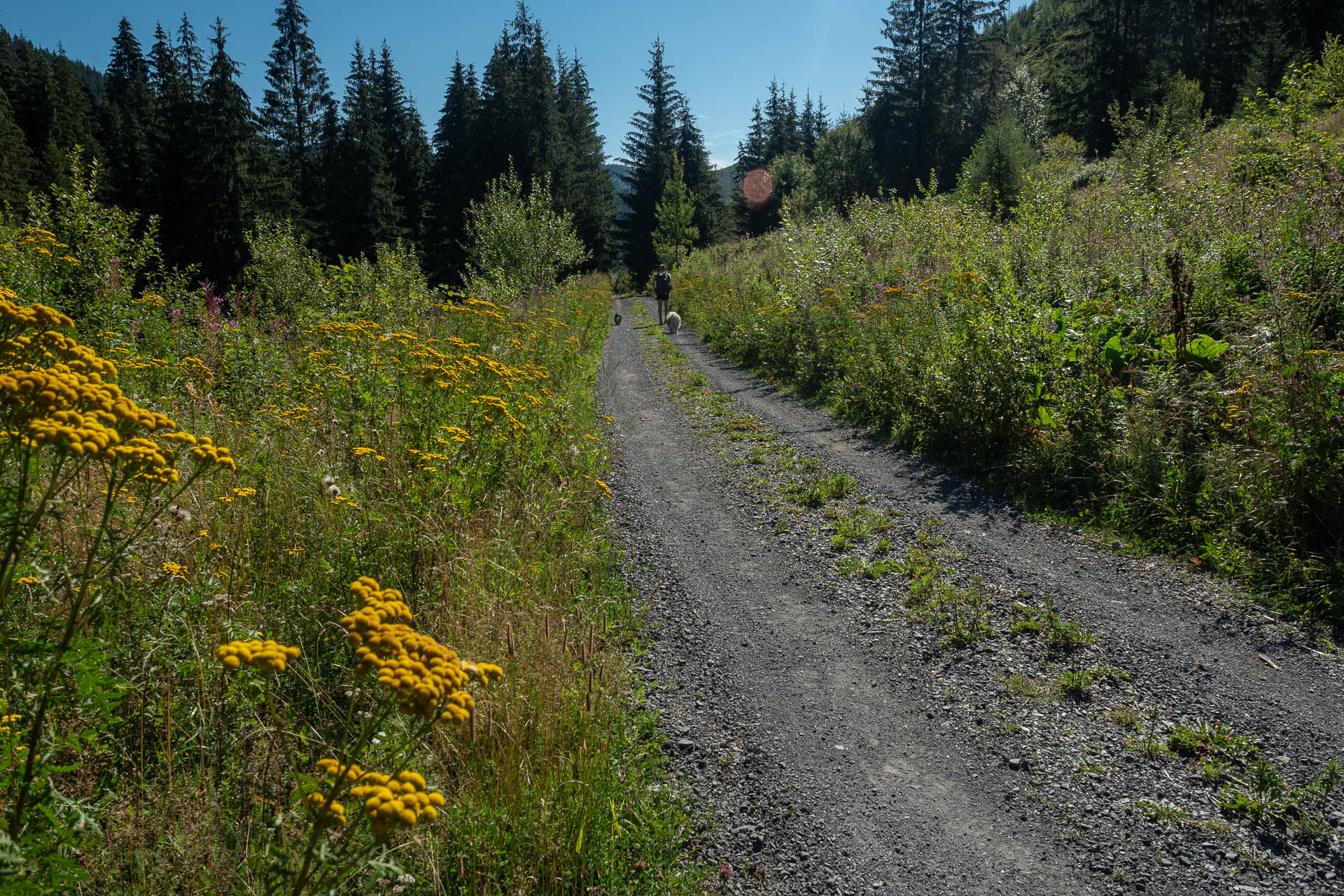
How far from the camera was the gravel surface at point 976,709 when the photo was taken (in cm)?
266

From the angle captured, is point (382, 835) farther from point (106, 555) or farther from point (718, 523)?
point (718, 523)

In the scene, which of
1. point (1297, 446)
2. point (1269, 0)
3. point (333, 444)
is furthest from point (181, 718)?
point (1269, 0)

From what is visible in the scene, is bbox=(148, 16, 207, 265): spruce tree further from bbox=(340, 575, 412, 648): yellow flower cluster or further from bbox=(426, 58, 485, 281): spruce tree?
bbox=(340, 575, 412, 648): yellow flower cluster

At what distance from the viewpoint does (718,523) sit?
631 centimetres

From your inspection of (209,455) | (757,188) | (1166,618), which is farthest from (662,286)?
(757,188)

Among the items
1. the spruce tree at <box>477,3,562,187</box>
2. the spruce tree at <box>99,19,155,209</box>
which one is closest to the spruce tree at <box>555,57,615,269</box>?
the spruce tree at <box>477,3,562,187</box>

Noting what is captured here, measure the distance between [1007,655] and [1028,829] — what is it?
1.35m

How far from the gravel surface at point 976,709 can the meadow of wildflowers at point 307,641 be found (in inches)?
19.0

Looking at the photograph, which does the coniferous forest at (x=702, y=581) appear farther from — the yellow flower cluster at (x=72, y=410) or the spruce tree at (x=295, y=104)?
the spruce tree at (x=295, y=104)

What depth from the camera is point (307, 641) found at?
3152 mm

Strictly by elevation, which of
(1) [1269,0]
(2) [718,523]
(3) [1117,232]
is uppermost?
(1) [1269,0]

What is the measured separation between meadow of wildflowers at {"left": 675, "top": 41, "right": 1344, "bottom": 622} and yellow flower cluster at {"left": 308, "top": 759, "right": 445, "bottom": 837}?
5260 mm

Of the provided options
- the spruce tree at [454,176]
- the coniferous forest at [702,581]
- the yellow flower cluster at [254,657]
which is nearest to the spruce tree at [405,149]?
the spruce tree at [454,176]

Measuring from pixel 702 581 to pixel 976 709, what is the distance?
2.20m
